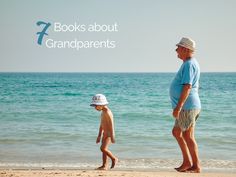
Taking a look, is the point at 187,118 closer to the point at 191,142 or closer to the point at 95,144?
the point at 191,142

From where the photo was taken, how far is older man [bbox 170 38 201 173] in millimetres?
5844

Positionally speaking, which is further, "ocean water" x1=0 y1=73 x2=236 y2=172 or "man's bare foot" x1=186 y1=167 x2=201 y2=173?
"ocean water" x1=0 y1=73 x2=236 y2=172

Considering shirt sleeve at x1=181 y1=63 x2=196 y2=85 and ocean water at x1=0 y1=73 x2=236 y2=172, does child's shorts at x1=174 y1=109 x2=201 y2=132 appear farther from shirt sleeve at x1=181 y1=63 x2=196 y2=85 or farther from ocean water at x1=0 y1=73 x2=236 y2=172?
ocean water at x1=0 y1=73 x2=236 y2=172

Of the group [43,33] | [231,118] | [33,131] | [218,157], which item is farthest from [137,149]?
[43,33]

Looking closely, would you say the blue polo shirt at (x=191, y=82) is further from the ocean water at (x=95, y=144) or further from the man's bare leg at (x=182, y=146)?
the ocean water at (x=95, y=144)

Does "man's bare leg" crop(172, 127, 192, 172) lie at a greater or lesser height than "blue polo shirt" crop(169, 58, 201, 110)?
lesser

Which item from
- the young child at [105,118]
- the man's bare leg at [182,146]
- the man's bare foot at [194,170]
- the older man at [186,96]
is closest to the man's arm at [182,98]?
the older man at [186,96]

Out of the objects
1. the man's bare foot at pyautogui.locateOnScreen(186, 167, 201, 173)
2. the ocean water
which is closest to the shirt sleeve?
the man's bare foot at pyautogui.locateOnScreen(186, 167, 201, 173)

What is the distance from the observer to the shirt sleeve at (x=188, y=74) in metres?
5.85

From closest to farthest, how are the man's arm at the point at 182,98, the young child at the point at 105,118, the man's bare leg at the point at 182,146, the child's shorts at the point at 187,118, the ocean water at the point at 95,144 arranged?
1. the man's arm at the point at 182,98
2. the child's shorts at the point at 187,118
3. the man's bare leg at the point at 182,146
4. the young child at the point at 105,118
5. the ocean water at the point at 95,144

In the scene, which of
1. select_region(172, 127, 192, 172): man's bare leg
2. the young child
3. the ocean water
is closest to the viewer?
select_region(172, 127, 192, 172): man's bare leg

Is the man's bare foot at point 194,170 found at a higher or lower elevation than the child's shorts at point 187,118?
lower

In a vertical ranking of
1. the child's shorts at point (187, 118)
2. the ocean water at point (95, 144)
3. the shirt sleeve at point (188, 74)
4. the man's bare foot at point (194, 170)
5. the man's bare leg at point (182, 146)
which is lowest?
Result: the ocean water at point (95, 144)

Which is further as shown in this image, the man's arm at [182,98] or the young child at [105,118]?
the young child at [105,118]
